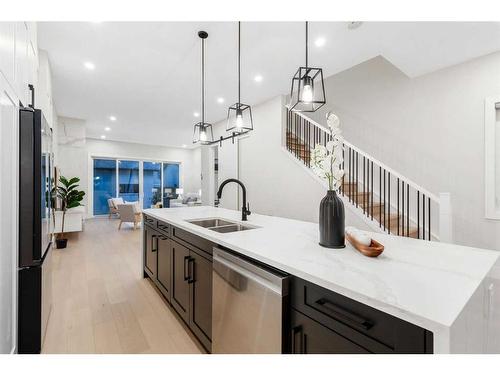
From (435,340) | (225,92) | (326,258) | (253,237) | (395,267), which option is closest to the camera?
(435,340)

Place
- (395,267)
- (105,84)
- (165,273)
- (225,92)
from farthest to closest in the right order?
(225,92) < (105,84) < (165,273) < (395,267)

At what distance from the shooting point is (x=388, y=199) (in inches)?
146

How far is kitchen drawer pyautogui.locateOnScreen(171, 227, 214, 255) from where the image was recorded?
64.6 inches

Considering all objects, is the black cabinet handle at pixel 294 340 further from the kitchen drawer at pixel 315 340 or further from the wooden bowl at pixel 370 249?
the wooden bowl at pixel 370 249

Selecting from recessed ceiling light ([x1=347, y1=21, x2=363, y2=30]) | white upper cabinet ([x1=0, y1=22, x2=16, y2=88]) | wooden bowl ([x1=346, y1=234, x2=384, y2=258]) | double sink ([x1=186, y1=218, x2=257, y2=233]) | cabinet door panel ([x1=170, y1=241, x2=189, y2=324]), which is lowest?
cabinet door panel ([x1=170, y1=241, x2=189, y2=324])

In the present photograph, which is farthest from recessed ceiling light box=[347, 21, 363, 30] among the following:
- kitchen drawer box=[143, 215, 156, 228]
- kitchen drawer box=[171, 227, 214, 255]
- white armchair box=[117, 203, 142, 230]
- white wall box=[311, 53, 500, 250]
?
white armchair box=[117, 203, 142, 230]

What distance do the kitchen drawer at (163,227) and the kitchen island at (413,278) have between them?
98 centimetres

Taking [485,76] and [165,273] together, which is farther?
[485,76]

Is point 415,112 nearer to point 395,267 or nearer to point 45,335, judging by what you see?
point 395,267

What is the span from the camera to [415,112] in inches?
154

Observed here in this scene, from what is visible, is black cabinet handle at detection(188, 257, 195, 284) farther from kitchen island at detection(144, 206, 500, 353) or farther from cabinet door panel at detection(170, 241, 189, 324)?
kitchen island at detection(144, 206, 500, 353)

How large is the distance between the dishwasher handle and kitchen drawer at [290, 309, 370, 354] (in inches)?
4.9
